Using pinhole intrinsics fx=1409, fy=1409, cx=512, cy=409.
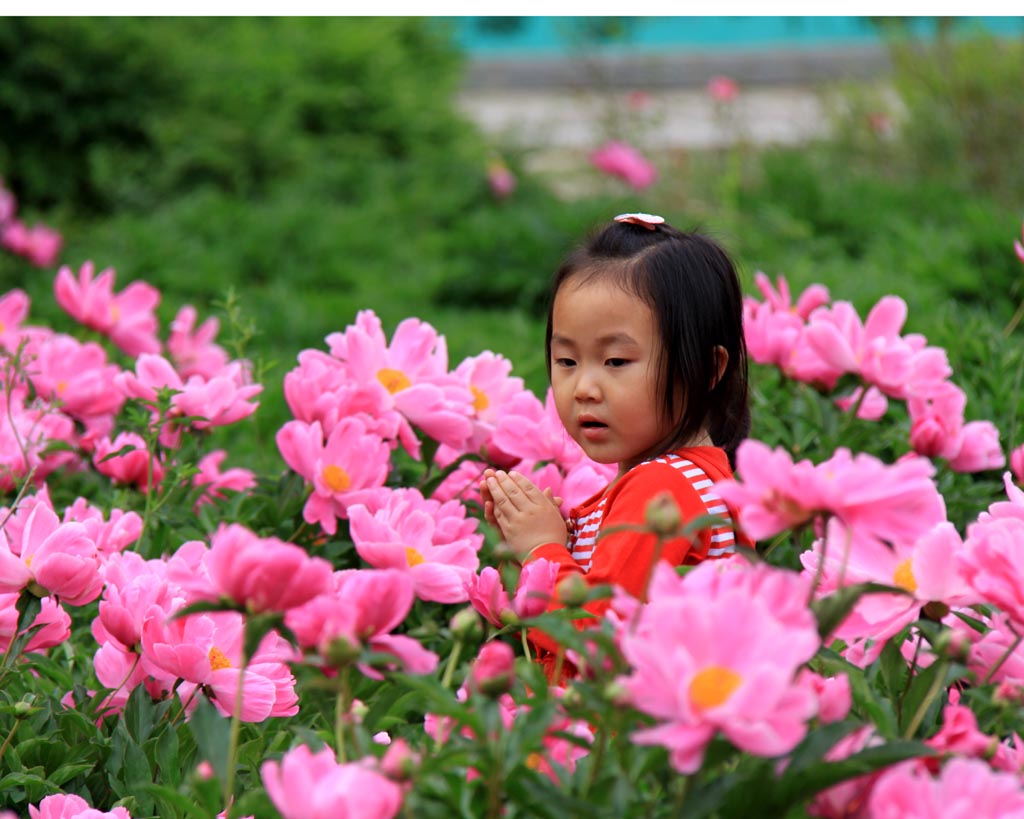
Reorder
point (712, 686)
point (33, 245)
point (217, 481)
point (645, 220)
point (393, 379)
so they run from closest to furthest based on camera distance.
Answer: point (712, 686) < point (645, 220) < point (393, 379) < point (217, 481) < point (33, 245)

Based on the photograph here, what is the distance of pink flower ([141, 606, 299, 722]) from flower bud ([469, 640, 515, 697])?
0.49 m

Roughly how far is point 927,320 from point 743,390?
68.0 inches

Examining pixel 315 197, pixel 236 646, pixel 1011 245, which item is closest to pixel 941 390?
pixel 236 646

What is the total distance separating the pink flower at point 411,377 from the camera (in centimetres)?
214

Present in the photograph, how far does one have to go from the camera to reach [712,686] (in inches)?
37.1

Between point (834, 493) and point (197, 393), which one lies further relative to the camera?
point (197, 393)

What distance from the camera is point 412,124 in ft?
28.5

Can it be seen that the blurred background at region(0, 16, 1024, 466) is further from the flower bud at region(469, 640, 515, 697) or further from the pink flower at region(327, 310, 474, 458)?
the flower bud at region(469, 640, 515, 697)

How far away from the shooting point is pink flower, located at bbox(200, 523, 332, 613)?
1.05 metres

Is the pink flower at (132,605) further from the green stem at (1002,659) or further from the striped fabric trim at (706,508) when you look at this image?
the green stem at (1002,659)

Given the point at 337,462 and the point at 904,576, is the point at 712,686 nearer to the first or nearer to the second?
the point at 904,576

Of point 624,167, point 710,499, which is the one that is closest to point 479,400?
point 710,499

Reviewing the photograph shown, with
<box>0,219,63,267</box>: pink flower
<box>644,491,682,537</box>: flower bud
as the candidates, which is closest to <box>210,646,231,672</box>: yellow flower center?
<box>644,491,682,537</box>: flower bud

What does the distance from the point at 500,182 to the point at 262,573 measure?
6300 millimetres
